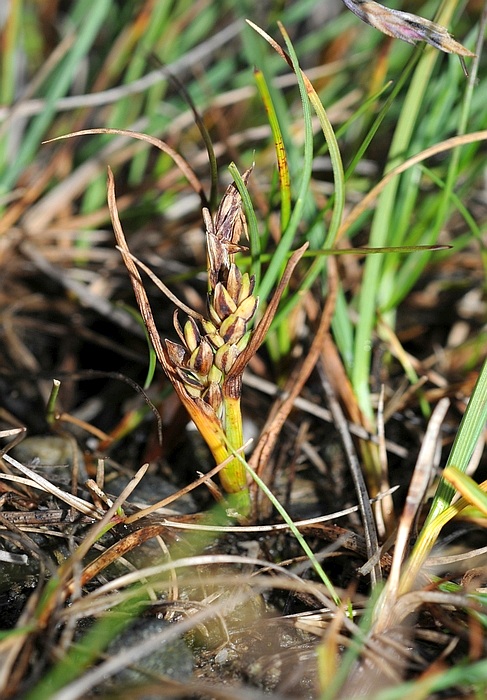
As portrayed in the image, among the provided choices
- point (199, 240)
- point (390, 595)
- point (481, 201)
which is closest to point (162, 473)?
point (390, 595)

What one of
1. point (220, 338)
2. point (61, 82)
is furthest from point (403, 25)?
point (61, 82)

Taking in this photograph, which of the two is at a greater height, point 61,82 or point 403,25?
point 403,25

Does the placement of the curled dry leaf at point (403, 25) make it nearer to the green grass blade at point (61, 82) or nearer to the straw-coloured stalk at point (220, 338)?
the straw-coloured stalk at point (220, 338)

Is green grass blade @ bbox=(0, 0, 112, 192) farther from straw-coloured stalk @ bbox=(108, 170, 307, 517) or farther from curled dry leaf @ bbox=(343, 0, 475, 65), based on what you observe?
curled dry leaf @ bbox=(343, 0, 475, 65)

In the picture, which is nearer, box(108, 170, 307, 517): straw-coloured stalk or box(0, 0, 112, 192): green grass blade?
box(108, 170, 307, 517): straw-coloured stalk

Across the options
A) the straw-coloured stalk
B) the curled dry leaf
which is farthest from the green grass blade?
the curled dry leaf

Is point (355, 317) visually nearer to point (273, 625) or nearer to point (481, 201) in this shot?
point (481, 201)

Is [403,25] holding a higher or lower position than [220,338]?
higher

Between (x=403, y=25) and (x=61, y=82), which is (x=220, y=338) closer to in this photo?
(x=403, y=25)

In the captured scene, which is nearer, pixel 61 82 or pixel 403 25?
pixel 403 25

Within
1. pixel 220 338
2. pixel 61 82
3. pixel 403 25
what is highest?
pixel 403 25
